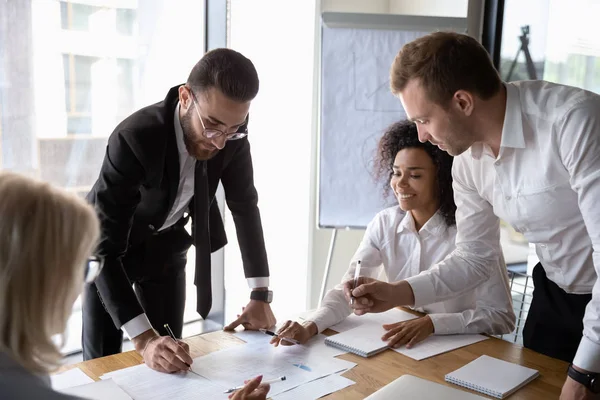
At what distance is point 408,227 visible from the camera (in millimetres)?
2432

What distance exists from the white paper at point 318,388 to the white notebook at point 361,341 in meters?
0.18

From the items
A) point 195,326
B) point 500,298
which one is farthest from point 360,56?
point 195,326

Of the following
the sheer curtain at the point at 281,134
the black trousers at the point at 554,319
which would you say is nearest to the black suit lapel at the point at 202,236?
the black trousers at the point at 554,319

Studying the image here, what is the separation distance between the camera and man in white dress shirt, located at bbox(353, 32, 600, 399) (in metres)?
1.52

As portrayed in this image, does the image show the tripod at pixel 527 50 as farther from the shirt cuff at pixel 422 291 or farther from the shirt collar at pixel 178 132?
the shirt collar at pixel 178 132

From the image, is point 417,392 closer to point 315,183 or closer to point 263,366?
point 263,366

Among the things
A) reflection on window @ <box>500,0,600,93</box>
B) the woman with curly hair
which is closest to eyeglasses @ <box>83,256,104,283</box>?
the woman with curly hair

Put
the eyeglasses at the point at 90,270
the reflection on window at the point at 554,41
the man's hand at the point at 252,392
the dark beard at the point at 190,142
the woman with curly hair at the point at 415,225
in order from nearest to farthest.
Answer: the eyeglasses at the point at 90,270 < the man's hand at the point at 252,392 < the dark beard at the point at 190,142 < the woman with curly hair at the point at 415,225 < the reflection on window at the point at 554,41

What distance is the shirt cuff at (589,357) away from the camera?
1.42 meters

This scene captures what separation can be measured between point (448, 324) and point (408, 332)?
0.50 feet

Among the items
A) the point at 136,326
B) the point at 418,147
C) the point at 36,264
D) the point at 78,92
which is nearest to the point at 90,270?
the point at 36,264

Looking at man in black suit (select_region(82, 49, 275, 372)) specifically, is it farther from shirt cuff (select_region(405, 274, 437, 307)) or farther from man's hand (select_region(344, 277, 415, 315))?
shirt cuff (select_region(405, 274, 437, 307))

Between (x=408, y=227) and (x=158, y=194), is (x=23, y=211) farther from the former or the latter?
(x=408, y=227)

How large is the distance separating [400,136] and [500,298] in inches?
32.6
